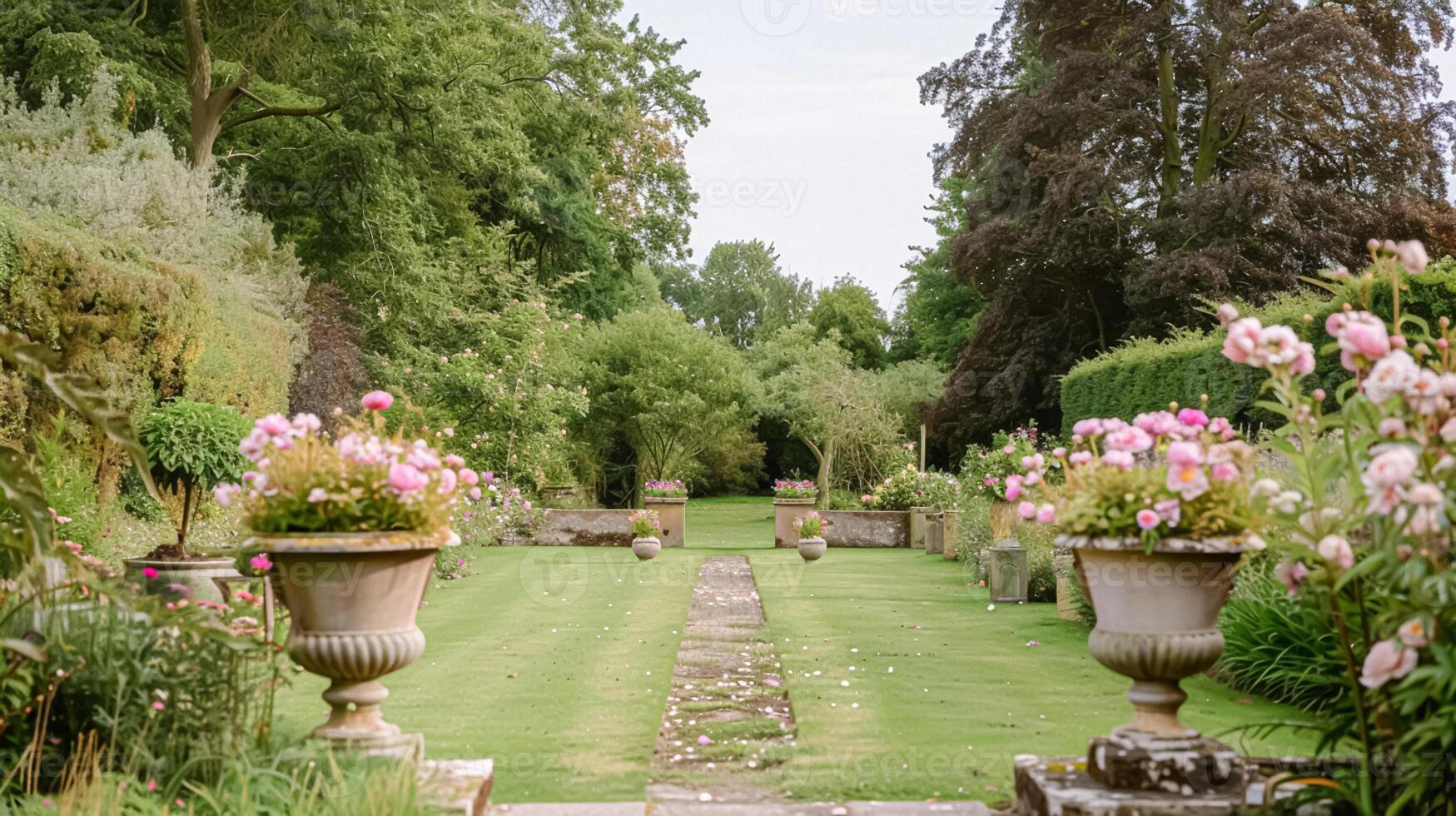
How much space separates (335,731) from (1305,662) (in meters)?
4.61

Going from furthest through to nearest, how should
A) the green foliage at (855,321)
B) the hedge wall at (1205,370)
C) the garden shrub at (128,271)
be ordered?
the green foliage at (855,321), the garden shrub at (128,271), the hedge wall at (1205,370)

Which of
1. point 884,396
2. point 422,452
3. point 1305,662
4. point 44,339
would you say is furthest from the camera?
point 884,396

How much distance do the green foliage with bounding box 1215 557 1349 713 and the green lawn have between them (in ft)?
0.48

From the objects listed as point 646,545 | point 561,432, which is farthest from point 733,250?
point 646,545

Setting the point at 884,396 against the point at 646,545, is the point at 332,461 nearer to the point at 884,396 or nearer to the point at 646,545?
the point at 646,545

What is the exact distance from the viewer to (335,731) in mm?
4027

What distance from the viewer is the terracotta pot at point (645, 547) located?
1573 cm

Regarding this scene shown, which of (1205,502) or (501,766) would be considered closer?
(1205,502)

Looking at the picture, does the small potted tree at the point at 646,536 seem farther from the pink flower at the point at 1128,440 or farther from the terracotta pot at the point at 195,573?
the pink flower at the point at 1128,440

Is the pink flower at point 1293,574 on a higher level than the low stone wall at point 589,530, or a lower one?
higher

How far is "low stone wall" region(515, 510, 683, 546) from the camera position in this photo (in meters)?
19.0

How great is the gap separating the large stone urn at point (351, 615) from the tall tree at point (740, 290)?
44.0m

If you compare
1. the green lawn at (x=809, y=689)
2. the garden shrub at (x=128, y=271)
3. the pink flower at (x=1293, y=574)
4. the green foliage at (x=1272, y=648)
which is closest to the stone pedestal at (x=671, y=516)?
the garden shrub at (x=128, y=271)

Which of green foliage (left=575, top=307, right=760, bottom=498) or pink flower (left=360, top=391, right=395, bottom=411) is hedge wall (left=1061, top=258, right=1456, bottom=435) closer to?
pink flower (left=360, top=391, right=395, bottom=411)
